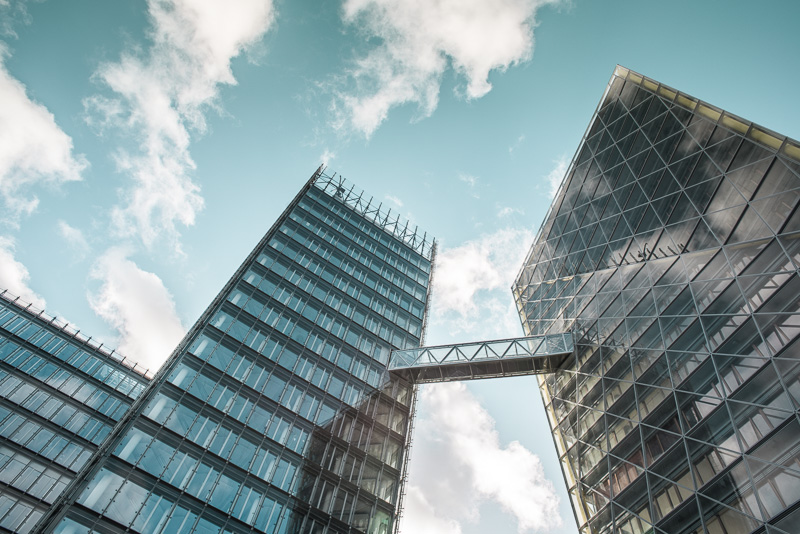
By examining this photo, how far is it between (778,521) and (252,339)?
2624cm

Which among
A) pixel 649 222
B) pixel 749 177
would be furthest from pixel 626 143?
pixel 749 177

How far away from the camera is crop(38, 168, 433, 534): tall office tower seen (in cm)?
2189

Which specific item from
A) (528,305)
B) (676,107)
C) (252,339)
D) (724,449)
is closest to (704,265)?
(724,449)

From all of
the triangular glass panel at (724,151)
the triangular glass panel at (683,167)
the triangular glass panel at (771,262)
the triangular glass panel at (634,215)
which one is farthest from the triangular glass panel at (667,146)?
the triangular glass panel at (771,262)

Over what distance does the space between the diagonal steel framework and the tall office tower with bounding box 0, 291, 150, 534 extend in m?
23.2

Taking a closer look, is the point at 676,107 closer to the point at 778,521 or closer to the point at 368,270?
the point at 778,521

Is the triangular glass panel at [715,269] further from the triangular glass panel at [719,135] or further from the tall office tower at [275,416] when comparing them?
the tall office tower at [275,416]

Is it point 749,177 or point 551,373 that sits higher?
point 551,373

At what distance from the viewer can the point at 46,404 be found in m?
36.3

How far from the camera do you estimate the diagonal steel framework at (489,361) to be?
3184 centimetres

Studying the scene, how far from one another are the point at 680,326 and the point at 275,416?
21265mm

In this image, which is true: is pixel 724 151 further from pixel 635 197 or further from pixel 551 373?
pixel 551 373

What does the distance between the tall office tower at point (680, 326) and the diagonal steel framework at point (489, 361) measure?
1197mm

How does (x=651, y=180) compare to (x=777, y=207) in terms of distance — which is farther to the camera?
(x=651, y=180)
